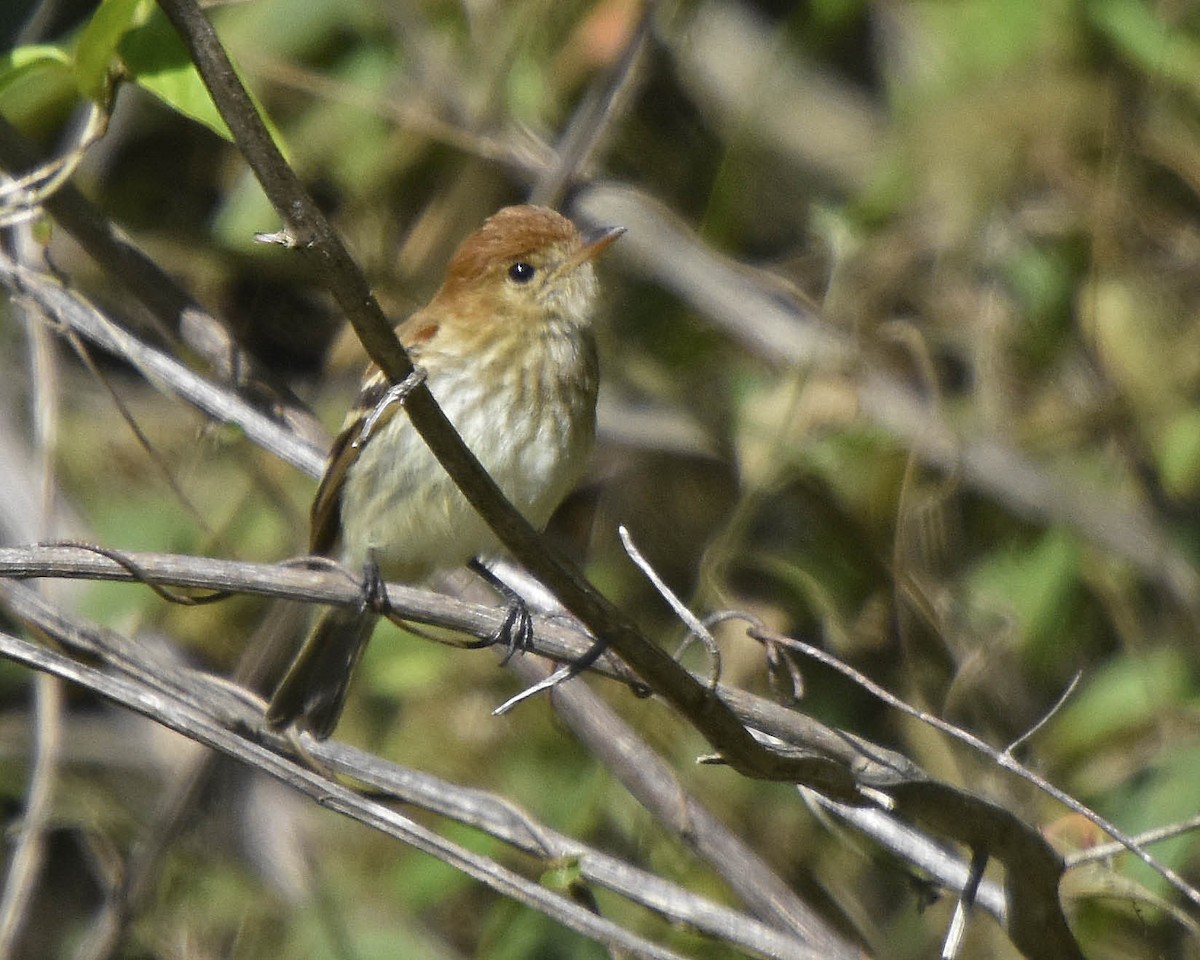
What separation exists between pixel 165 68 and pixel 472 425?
3.31 ft

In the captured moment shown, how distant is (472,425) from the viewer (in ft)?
10.9

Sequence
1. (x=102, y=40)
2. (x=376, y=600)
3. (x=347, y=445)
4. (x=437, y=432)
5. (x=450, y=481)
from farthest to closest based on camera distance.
A: (x=450, y=481), (x=347, y=445), (x=102, y=40), (x=376, y=600), (x=437, y=432)

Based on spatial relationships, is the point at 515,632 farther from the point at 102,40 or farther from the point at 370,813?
the point at 102,40

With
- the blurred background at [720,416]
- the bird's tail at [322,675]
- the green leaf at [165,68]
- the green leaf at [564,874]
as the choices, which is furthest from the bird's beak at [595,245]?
the green leaf at [564,874]

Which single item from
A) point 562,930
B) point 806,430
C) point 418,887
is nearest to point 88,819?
point 418,887

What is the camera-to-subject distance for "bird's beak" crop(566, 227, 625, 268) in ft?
11.1

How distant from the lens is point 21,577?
2078 millimetres

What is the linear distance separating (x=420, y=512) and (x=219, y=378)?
→ 496 millimetres

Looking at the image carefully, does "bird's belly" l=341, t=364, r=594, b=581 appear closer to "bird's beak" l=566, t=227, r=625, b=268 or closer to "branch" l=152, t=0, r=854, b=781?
"bird's beak" l=566, t=227, r=625, b=268

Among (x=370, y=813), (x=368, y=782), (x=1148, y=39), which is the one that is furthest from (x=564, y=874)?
(x=1148, y=39)

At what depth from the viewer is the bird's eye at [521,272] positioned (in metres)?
3.57

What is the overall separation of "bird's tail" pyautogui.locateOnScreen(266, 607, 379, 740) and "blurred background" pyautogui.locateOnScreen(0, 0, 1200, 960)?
0.41 meters

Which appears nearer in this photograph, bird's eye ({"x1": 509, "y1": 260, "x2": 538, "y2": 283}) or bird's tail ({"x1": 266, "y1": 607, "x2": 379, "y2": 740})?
bird's tail ({"x1": 266, "y1": 607, "x2": 379, "y2": 740})

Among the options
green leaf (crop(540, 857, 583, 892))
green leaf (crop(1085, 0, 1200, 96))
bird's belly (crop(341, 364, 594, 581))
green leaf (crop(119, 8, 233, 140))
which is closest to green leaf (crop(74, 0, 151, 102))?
green leaf (crop(119, 8, 233, 140))
